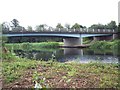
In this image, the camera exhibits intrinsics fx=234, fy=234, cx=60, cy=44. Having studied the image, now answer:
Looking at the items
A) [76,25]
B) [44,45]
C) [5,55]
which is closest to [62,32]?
[44,45]

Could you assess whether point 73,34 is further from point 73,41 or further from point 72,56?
point 72,56

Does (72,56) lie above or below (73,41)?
above

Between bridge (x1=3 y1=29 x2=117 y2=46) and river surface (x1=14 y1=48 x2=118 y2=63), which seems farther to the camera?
bridge (x1=3 y1=29 x2=117 y2=46)

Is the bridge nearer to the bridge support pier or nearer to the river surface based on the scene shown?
the bridge support pier

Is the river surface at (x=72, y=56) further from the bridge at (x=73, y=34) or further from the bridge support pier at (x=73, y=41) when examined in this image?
the bridge support pier at (x=73, y=41)

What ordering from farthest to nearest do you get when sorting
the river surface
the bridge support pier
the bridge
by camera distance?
the bridge support pier
the bridge
the river surface

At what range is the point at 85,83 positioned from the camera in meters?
2.81

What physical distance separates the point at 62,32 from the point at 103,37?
25.8 feet

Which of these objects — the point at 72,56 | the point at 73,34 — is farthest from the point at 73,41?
the point at 72,56

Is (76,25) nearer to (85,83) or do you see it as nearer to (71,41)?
(71,41)

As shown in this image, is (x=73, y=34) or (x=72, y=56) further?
(x=73, y=34)

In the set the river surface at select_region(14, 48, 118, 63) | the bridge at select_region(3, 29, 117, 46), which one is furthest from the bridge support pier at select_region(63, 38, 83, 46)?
the river surface at select_region(14, 48, 118, 63)

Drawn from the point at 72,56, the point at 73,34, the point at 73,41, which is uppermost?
the point at 73,34

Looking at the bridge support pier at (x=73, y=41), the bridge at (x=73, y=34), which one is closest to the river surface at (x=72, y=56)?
the bridge at (x=73, y=34)
